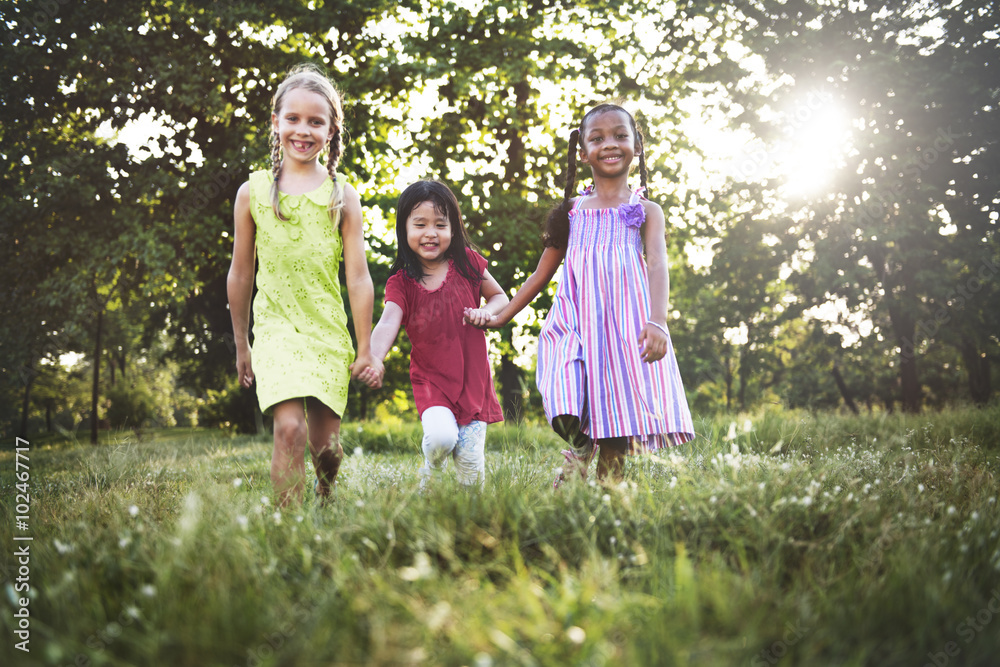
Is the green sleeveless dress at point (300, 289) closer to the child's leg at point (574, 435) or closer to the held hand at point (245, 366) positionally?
the held hand at point (245, 366)

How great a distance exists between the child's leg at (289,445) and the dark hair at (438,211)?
3.65 ft

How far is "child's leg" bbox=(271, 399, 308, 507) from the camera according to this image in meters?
3.32

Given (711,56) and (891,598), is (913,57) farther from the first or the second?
(891,598)

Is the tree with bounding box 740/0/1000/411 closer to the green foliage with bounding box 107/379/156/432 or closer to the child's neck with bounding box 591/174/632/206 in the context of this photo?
the child's neck with bounding box 591/174/632/206

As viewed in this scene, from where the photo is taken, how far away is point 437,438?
3604mm

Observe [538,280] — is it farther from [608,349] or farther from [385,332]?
[385,332]

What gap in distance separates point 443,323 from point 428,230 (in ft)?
1.86

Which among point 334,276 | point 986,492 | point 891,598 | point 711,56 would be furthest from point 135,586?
point 711,56

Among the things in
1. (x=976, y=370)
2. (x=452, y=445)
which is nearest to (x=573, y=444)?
(x=452, y=445)

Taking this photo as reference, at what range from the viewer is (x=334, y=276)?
3725mm

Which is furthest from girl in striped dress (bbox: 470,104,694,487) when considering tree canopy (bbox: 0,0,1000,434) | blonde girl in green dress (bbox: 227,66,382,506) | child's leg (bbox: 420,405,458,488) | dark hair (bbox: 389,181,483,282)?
tree canopy (bbox: 0,0,1000,434)

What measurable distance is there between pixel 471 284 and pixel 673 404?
1.41m

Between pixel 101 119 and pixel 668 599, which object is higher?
pixel 101 119

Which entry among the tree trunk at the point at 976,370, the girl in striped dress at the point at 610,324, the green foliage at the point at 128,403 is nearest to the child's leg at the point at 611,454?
the girl in striped dress at the point at 610,324
